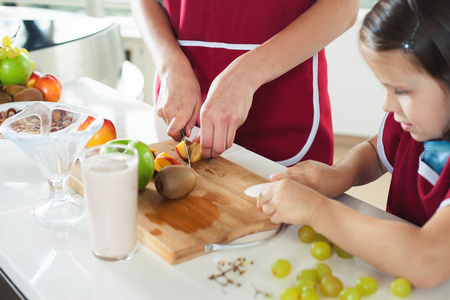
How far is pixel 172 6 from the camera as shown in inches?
64.2

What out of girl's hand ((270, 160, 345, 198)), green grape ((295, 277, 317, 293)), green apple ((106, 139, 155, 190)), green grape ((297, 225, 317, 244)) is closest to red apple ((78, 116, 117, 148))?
green apple ((106, 139, 155, 190))

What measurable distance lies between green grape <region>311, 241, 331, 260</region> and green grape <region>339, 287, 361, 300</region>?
12 centimetres

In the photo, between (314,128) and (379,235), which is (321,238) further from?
(314,128)

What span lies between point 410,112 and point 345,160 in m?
0.31

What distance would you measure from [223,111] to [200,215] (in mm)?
314

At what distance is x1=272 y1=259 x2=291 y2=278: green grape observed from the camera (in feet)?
2.89

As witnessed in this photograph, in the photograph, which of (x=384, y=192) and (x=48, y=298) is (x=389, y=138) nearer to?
(x=48, y=298)

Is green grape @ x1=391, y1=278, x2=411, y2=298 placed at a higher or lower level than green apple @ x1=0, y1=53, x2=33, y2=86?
higher

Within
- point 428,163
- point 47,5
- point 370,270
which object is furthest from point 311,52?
point 47,5

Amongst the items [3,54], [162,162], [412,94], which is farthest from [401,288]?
[3,54]

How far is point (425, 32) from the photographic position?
0.94m

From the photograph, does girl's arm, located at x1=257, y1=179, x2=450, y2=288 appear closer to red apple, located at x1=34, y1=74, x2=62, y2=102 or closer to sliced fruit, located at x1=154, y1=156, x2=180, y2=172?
sliced fruit, located at x1=154, y1=156, x2=180, y2=172

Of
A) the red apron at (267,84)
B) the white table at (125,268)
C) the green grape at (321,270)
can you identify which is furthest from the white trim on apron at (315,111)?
the green grape at (321,270)

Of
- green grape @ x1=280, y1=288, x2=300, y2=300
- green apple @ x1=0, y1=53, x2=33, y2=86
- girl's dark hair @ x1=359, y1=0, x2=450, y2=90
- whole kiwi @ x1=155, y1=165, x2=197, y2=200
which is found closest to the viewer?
green grape @ x1=280, y1=288, x2=300, y2=300
